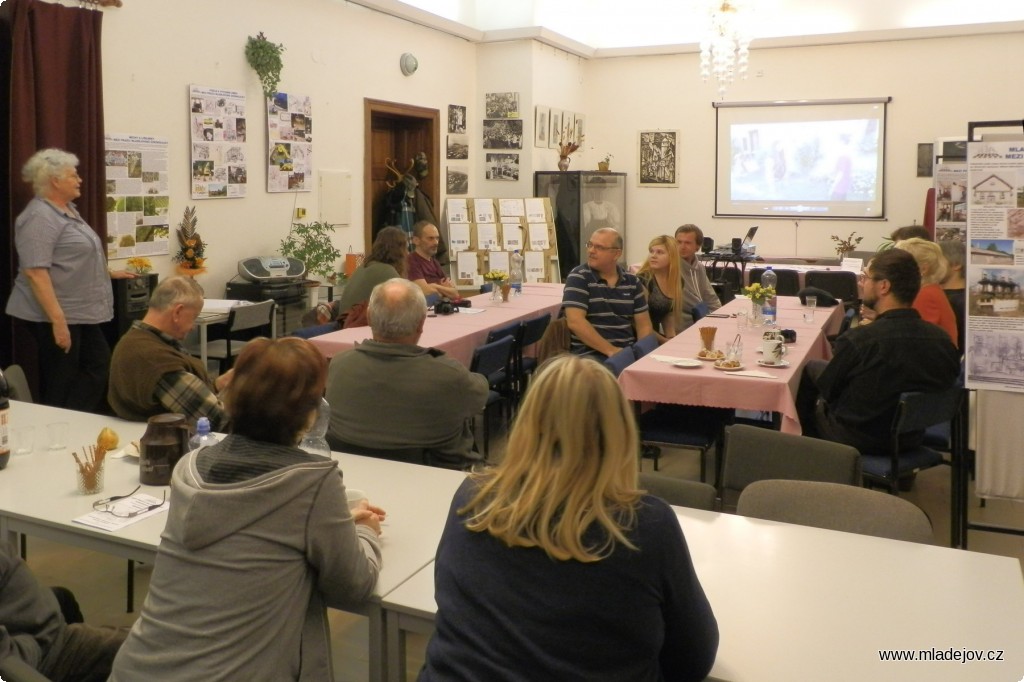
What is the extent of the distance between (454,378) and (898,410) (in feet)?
6.12

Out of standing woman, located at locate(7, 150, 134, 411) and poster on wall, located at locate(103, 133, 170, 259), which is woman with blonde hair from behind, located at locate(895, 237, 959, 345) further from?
poster on wall, located at locate(103, 133, 170, 259)

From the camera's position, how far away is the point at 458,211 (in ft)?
33.6

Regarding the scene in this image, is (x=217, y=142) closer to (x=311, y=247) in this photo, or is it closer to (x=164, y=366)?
(x=311, y=247)

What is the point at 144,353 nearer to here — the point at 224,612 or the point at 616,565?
the point at 224,612

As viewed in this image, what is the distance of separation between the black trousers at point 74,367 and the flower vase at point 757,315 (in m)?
3.70

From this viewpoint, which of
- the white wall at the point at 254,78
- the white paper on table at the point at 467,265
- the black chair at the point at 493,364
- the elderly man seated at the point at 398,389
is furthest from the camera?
the white paper on table at the point at 467,265

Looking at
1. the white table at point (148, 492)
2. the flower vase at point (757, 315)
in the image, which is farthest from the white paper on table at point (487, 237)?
the white table at point (148, 492)

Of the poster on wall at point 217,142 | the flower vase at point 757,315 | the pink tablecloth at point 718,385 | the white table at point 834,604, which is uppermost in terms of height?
the poster on wall at point 217,142

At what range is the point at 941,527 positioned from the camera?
4.55 metres

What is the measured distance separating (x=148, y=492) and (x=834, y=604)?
74.5 inches

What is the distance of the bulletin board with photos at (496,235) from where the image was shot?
33.7 ft

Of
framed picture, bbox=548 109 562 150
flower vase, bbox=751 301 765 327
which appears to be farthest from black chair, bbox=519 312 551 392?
framed picture, bbox=548 109 562 150

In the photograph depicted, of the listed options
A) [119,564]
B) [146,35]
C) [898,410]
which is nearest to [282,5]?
[146,35]

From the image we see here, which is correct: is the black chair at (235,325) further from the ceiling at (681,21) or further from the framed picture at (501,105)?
the framed picture at (501,105)
